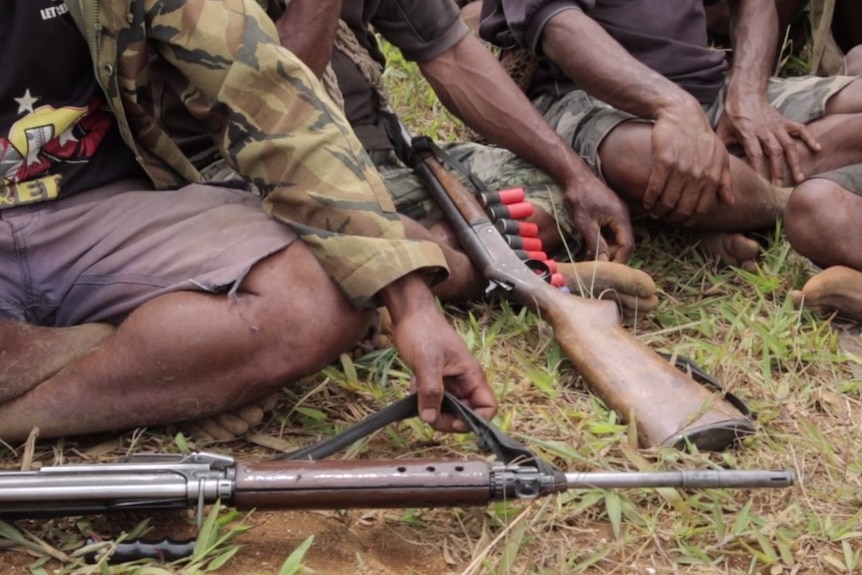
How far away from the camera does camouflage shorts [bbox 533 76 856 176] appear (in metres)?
3.45

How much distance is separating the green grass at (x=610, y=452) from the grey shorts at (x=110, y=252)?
29 centimetres

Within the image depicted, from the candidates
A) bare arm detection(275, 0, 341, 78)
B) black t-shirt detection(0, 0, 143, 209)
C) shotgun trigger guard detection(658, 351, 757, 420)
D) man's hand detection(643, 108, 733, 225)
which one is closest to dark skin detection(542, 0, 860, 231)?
man's hand detection(643, 108, 733, 225)

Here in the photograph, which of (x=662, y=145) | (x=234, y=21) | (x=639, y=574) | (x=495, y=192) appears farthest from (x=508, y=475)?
(x=662, y=145)

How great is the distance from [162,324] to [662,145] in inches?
61.4

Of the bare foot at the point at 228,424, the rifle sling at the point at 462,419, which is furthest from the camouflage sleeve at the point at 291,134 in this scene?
the bare foot at the point at 228,424

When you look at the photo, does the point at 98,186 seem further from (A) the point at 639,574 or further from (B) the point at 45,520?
(A) the point at 639,574

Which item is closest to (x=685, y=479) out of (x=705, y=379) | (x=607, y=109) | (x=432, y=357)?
(x=432, y=357)

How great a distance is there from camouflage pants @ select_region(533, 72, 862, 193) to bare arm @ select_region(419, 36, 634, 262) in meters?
0.13

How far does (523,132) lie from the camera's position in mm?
3391

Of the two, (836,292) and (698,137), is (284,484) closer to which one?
(836,292)

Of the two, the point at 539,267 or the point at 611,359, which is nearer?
the point at 611,359

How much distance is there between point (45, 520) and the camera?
7.07 ft

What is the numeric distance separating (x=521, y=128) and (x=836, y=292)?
997 mm

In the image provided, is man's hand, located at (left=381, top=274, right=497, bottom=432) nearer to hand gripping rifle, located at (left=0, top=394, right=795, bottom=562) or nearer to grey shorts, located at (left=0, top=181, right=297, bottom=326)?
hand gripping rifle, located at (left=0, top=394, right=795, bottom=562)
